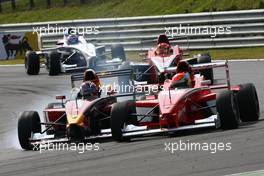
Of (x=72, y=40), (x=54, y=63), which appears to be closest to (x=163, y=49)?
(x=54, y=63)

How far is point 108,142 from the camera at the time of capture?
12.3 metres

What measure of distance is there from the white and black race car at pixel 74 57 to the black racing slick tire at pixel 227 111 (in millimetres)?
11477

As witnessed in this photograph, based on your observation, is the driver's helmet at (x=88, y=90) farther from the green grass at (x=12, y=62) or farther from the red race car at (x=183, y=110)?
the green grass at (x=12, y=62)

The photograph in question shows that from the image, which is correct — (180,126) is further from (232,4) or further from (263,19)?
(232,4)

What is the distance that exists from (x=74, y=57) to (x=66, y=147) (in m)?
13.1

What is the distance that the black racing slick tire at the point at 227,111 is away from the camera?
11711 millimetres

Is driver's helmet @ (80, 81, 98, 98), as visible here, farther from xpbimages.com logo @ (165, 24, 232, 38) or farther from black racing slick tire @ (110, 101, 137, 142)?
xpbimages.com logo @ (165, 24, 232, 38)

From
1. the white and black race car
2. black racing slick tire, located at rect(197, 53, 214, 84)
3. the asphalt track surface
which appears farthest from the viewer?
the white and black race car

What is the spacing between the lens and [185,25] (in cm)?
2838

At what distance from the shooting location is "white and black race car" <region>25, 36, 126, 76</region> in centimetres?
2417

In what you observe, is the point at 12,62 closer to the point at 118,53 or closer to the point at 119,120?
the point at 118,53

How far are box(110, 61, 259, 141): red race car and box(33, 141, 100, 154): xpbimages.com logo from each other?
0.44 m

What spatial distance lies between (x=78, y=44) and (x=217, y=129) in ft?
45.1

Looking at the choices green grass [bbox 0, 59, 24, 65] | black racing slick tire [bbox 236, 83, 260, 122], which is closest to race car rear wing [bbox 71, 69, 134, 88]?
A: black racing slick tire [bbox 236, 83, 260, 122]
